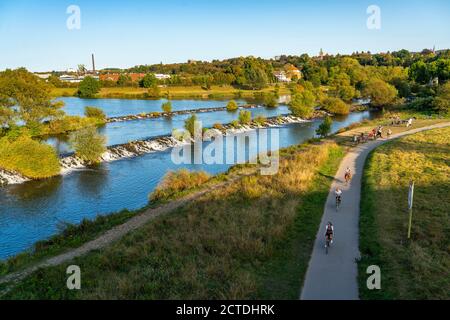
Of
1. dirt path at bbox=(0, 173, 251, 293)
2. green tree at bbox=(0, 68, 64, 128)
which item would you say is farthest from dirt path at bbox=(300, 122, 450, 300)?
green tree at bbox=(0, 68, 64, 128)

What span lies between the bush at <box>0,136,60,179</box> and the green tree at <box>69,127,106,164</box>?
154 inches

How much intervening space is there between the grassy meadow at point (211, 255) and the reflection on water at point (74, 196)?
→ 7.29 m

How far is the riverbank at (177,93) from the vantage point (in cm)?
10519

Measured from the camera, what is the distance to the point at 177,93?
111438 millimetres

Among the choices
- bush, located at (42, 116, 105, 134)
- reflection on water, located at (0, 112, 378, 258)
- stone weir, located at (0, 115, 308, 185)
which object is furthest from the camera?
bush, located at (42, 116, 105, 134)

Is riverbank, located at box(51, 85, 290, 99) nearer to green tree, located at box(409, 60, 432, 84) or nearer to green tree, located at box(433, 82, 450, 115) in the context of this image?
green tree, located at box(409, 60, 432, 84)

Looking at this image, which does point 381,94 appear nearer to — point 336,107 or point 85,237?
point 336,107

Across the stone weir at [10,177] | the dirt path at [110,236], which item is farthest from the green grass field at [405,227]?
the stone weir at [10,177]

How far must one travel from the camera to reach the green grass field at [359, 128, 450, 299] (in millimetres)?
11771

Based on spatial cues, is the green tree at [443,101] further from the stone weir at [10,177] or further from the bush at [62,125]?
the stone weir at [10,177]

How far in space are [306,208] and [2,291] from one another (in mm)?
13204

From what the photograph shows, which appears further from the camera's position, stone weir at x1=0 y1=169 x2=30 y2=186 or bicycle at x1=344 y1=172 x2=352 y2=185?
stone weir at x1=0 y1=169 x2=30 y2=186

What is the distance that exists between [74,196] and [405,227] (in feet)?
71.8

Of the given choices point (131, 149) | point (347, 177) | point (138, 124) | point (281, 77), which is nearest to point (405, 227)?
point (347, 177)
